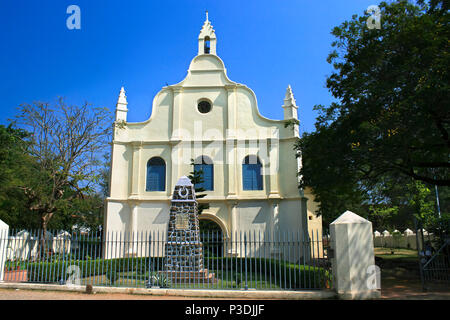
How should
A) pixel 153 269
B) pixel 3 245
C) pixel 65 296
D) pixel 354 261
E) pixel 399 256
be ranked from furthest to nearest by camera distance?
1. pixel 399 256
2. pixel 3 245
3. pixel 153 269
4. pixel 65 296
5. pixel 354 261

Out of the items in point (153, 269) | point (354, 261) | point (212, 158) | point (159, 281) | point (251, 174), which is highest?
point (212, 158)

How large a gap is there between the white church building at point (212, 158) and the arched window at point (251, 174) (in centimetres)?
6

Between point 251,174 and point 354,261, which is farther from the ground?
point 251,174

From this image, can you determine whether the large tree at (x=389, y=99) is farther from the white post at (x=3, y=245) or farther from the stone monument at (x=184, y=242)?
the white post at (x=3, y=245)

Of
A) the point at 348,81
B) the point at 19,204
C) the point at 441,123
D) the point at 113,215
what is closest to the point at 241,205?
the point at 113,215

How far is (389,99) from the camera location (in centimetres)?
1130

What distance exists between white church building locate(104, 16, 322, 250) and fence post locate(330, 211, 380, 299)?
10.6 meters

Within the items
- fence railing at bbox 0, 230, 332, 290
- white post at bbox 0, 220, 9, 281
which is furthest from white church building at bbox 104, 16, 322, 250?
white post at bbox 0, 220, 9, 281

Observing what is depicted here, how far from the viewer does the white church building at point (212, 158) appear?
2023 cm

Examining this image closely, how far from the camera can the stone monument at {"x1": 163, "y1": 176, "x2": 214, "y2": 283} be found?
38.8 ft

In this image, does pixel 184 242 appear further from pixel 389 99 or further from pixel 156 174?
pixel 156 174

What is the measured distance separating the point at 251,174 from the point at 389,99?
1058 centimetres

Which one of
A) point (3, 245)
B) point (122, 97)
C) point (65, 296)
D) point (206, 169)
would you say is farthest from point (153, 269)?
point (122, 97)
